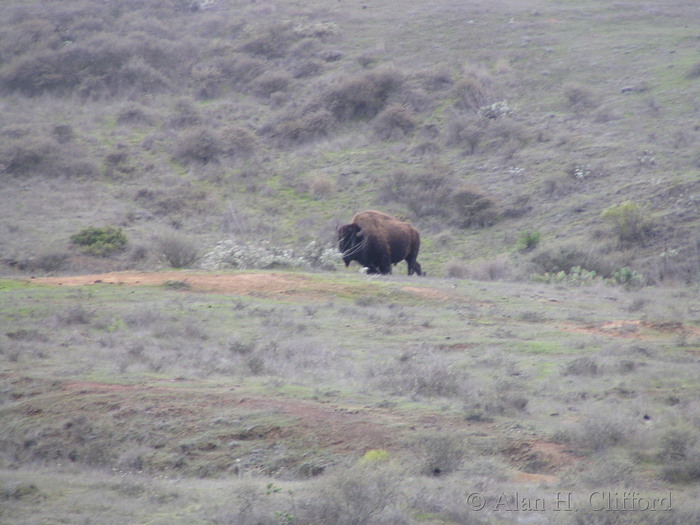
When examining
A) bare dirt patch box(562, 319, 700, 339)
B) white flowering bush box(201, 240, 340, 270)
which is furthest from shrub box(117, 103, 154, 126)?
bare dirt patch box(562, 319, 700, 339)

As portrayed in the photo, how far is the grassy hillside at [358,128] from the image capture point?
27.3 metres

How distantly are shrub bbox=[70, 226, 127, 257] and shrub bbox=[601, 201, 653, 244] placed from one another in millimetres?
17098

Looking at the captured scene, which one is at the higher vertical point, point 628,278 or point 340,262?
point 340,262

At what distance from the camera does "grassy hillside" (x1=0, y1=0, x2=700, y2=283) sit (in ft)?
89.7

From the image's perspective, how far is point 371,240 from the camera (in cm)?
2103

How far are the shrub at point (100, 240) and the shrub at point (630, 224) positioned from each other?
1710 cm

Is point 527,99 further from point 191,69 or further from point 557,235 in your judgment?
point 191,69

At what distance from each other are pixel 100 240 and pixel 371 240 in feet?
31.6

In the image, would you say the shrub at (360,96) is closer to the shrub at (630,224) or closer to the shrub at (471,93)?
the shrub at (471,93)

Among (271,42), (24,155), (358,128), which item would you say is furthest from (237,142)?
(271,42)

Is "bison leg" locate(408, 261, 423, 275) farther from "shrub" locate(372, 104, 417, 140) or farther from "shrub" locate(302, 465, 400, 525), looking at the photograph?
"shrub" locate(302, 465, 400, 525)

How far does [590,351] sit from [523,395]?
10.1 feet

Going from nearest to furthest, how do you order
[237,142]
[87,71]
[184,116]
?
1. [237,142]
2. [184,116]
3. [87,71]

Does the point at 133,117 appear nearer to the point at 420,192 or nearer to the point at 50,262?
the point at 420,192
